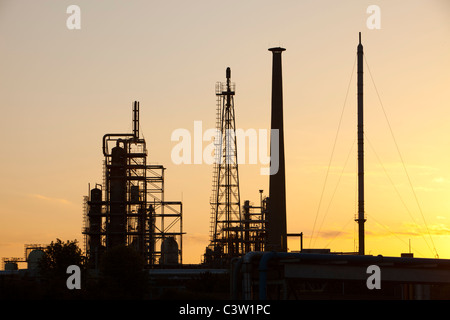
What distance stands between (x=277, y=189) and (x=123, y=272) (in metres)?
16.9

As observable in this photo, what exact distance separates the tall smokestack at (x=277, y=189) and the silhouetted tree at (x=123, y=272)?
12.8 m

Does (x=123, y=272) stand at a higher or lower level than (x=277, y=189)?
lower

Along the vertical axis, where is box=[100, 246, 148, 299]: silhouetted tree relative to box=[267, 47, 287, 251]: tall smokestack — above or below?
below

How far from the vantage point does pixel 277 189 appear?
84750 mm

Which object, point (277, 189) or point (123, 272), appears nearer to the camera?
point (123, 272)

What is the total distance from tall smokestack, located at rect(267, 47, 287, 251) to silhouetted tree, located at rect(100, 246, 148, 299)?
1275 cm

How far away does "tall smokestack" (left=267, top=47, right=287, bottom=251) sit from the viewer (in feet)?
277

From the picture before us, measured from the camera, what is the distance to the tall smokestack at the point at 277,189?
84312 millimetres

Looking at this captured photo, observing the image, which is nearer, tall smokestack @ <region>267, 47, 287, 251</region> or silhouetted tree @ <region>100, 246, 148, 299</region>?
silhouetted tree @ <region>100, 246, 148, 299</region>

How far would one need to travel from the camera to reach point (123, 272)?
254 ft

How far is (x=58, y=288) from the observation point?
2579 inches
